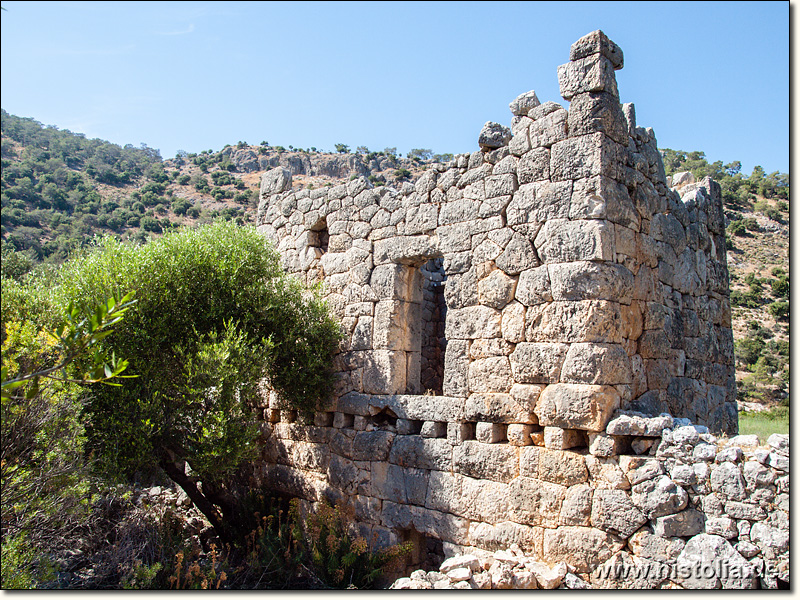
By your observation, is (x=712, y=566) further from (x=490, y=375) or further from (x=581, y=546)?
(x=490, y=375)

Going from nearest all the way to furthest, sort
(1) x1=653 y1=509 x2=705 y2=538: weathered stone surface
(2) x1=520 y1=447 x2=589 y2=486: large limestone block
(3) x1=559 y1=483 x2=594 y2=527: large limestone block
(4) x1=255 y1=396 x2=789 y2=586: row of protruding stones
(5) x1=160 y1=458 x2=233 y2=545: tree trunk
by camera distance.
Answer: (4) x1=255 y1=396 x2=789 y2=586: row of protruding stones
(1) x1=653 y1=509 x2=705 y2=538: weathered stone surface
(3) x1=559 y1=483 x2=594 y2=527: large limestone block
(2) x1=520 y1=447 x2=589 y2=486: large limestone block
(5) x1=160 y1=458 x2=233 y2=545: tree trunk

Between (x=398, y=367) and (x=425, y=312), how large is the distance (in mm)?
2248

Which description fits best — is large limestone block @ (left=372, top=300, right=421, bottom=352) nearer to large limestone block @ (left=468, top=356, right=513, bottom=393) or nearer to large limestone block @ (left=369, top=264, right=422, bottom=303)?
large limestone block @ (left=369, top=264, right=422, bottom=303)

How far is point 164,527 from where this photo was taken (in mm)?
7363

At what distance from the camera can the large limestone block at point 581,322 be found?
19.0 ft

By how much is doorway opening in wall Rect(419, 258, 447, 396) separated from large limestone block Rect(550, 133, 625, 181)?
3.55 metres

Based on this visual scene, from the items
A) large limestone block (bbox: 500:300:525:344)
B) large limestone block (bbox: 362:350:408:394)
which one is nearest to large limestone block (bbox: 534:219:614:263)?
large limestone block (bbox: 500:300:525:344)

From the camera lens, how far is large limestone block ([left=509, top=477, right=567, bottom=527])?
5.76 metres

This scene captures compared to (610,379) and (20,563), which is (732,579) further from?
(20,563)

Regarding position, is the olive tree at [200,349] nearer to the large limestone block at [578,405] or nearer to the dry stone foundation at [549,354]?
the dry stone foundation at [549,354]

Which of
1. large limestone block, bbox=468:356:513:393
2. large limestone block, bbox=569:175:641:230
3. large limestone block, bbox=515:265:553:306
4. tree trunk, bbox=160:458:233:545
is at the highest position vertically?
large limestone block, bbox=569:175:641:230

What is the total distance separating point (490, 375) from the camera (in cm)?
645

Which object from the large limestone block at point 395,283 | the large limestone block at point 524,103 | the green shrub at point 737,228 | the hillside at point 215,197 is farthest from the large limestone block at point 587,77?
the green shrub at point 737,228

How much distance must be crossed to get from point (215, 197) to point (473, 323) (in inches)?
978
